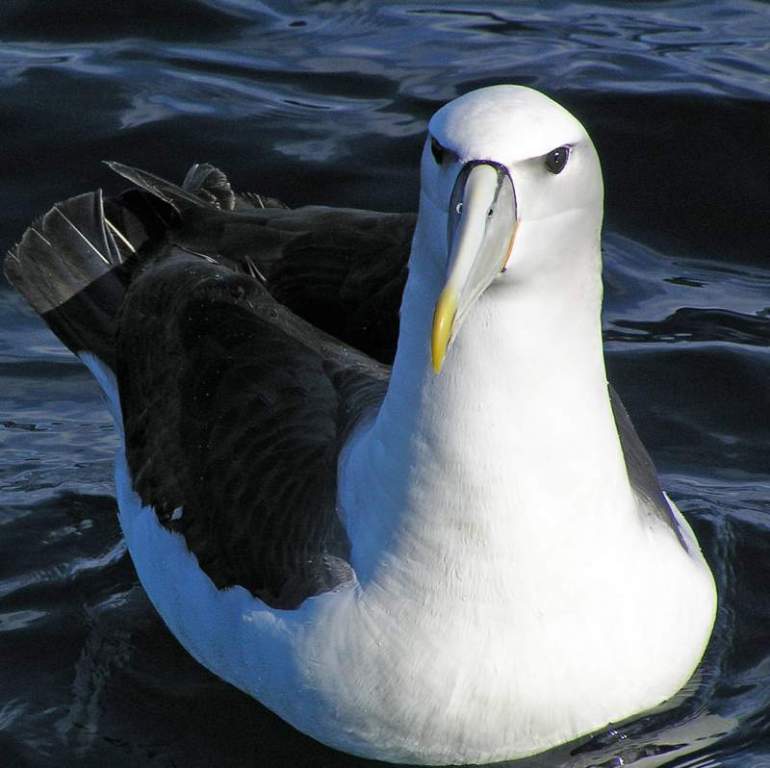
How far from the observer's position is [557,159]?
370 cm

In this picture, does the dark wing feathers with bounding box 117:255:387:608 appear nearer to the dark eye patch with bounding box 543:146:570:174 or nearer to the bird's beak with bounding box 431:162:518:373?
the bird's beak with bounding box 431:162:518:373

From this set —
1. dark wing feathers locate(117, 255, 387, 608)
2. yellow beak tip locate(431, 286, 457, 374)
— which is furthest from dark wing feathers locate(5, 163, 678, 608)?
yellow beak tip locate(431, 286, 457, 374)

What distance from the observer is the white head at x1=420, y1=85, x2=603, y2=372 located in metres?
3.54

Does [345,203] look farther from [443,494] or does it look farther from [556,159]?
[556,159]

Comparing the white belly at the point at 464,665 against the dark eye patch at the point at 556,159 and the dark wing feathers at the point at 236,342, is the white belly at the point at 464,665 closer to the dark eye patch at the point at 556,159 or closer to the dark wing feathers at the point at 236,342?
the dark wing feathers at the point at 236,342

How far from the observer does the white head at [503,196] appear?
3543 millimetres

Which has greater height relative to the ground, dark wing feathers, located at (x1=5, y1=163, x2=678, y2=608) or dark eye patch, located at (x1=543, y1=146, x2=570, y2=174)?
dark eye patch, located at (x1=543, y1=146, x2=570, y2=174)

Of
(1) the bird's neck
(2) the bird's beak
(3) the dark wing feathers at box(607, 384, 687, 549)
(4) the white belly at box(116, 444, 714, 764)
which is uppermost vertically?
(2) the bird's beak

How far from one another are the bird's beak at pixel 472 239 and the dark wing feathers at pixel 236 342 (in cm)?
101

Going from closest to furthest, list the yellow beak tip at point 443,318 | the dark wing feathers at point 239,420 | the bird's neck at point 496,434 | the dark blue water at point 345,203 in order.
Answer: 1. the yellow beak tip at point 443,318
2. the bird's neck at point 496,434
3. the dark wing feathers at point 239,420
4. the dark blue water at point 345,203

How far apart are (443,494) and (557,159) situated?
871mm

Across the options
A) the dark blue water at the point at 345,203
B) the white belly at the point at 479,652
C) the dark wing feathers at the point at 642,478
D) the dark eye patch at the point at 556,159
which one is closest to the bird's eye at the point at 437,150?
the dark eye patch at the point at 556,159

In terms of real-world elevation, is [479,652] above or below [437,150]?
below

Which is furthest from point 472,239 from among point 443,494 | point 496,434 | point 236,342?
point 236,342
